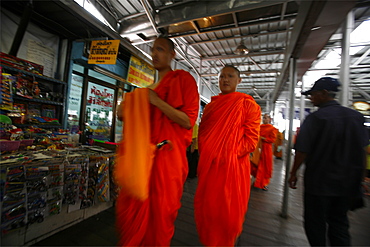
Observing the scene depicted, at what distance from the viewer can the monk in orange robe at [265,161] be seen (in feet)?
14.2

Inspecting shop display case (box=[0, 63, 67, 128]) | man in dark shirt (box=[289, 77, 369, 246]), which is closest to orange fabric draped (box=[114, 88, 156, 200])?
man in dark shirt (box=[289, 77, 369, 246])

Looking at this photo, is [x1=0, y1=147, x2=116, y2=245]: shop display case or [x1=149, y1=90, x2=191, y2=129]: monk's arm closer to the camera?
[x1=149, y1=90, x2=191, y2=129]: monk's arm

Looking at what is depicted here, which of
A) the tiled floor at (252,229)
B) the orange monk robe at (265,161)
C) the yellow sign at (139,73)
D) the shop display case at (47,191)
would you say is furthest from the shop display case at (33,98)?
the orange monk robe at (265,161)

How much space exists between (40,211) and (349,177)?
10.0 ft

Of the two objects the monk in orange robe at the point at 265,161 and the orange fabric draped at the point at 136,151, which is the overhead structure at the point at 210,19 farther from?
the orange fabric draped at the point at 136,151

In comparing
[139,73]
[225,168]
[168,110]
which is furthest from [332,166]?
[139,73]

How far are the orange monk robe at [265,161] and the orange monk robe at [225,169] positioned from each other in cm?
284

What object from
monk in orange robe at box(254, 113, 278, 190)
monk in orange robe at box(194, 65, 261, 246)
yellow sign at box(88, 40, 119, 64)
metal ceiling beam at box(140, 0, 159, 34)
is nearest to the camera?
monk in orange robe at box(194, 65, 261, 246)

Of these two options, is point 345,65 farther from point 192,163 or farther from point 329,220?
point 192,163

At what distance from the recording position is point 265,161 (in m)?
4.50

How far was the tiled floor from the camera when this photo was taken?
77.5 inches

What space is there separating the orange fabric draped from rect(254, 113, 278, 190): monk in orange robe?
404 centimetres

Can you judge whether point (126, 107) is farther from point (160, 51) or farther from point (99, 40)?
point (99, 40)

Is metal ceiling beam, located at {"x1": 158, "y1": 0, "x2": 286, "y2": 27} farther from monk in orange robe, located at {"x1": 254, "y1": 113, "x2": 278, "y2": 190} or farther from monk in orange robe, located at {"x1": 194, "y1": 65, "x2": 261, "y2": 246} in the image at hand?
monk in orange robe, located at {"x1": 254, "y1": 113, "x2": 278, "y2": 190}
